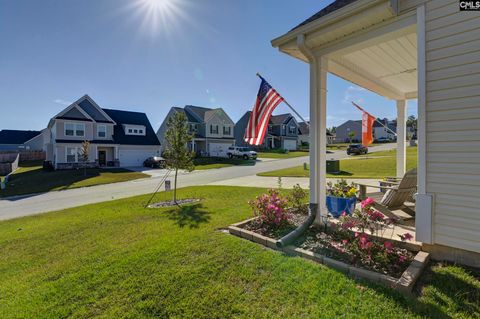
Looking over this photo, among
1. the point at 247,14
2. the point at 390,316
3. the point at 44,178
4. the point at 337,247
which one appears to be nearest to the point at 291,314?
the point at 390,316

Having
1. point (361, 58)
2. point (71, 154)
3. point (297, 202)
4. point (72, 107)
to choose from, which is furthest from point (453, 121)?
point (72, 107)

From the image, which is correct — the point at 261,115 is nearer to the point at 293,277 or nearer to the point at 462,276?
the point at 293,277

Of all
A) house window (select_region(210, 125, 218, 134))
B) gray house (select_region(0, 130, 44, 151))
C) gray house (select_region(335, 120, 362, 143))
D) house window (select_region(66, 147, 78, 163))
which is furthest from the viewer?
gray house (select_region(335, 120, 362, 143))

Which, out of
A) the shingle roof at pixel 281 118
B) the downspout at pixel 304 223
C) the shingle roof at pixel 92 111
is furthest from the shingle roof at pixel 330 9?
the shingle roof at pixel 281 118

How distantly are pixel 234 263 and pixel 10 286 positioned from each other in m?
3.44

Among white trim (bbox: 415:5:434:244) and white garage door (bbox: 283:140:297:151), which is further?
white garage door (bbox: 283:140:297:151)

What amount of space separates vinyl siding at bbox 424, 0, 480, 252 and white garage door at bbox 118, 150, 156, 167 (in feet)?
101

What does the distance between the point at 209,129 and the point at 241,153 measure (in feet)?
22.1

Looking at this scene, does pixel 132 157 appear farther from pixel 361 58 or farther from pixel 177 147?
pixel 361 58

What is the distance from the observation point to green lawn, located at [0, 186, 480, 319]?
2596mm

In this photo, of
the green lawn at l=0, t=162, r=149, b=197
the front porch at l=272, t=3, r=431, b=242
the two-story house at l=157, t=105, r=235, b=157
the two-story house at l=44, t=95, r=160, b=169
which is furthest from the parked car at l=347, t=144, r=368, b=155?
the front porch at l=272, t=3, r=431, b=242

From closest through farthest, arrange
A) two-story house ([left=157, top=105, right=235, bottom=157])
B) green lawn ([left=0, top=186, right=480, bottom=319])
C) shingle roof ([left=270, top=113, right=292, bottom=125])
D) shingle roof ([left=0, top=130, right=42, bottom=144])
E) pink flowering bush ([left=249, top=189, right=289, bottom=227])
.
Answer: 1. green lawn ([left=0, top=186, right=480, bottom=319])
2. pink flowering bush ([left=249, top=189, right=289, bottom=227])
3. two-story house ([left=157, top=105, right=235, bottom=157])
4. shingle roof ([left=0, top=130, right=42, bottom=144])
5. shingle roof ([left=270, top=113, right=292, bottom=125])

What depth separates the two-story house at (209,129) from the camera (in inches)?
1446

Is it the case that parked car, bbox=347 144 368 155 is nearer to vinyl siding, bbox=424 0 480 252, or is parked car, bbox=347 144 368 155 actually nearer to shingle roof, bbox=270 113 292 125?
shingle roof, bbox=270 113 292 125
